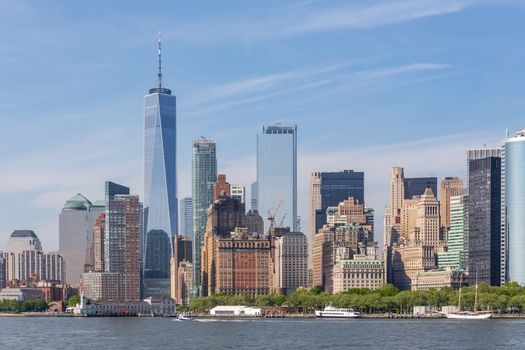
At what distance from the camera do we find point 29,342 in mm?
158875

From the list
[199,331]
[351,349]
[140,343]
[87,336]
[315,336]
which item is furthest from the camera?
[199,331]

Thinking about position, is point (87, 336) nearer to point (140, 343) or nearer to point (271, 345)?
point (140, 343)

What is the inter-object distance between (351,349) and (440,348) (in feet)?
32.6

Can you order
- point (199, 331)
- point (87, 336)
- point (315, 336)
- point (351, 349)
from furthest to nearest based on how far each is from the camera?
point (199, 331), point (87, 336), point (315, 336), point (351, 349)

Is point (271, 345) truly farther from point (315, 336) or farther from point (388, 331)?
point (388, 331)

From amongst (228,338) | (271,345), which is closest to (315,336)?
(228,338)

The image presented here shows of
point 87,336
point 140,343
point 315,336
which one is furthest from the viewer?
point 87,336

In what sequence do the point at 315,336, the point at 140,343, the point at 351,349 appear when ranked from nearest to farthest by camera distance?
the point at 351,349 < the point at 140,343 < the point at 315,336

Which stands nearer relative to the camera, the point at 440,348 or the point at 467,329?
the point at 440,348

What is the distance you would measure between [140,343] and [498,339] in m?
44.3

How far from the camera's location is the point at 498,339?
15500cm

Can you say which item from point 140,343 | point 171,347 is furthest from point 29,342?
point 171,347

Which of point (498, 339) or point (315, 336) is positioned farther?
point (315, 336)

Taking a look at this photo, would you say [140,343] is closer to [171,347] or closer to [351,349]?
[171,347]
